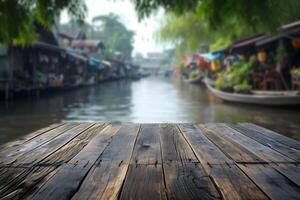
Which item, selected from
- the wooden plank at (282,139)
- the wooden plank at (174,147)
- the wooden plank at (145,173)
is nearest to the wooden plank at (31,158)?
the wooden plank at (145,173)

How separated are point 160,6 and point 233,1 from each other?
3.11ft

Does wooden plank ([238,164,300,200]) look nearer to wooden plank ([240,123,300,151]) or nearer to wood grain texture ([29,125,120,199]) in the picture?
wooden plank ([240,123,300,151])

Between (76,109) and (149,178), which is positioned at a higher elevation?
(149,178)

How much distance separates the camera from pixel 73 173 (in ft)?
7.00

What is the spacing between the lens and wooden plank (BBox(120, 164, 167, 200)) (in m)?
1.80

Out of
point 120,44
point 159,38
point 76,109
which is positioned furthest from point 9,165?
point 120,44

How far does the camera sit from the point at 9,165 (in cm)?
234

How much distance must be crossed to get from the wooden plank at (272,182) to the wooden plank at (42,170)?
111cm

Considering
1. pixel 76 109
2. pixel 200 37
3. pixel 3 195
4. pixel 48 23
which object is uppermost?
pixel 200 37

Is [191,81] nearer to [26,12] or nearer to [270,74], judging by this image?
[270,74]

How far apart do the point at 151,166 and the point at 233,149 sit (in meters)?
0.76

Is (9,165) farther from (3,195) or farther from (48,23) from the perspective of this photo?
(48,23)

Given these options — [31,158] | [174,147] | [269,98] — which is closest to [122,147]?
[174,147]

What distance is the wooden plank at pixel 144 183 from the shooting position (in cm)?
180
